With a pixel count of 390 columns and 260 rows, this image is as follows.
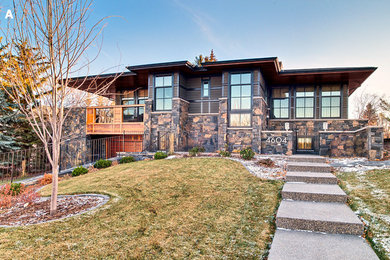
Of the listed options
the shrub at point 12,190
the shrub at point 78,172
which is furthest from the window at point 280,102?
the shrub at point 12,190

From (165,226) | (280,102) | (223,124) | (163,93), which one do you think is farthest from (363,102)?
(165,226)

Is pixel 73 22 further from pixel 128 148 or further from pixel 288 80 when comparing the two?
pixel 288 80

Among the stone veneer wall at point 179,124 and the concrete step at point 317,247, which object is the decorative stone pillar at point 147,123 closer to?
the stone veneer wall at point 179,124

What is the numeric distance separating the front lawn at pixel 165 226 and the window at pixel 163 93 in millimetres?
8881

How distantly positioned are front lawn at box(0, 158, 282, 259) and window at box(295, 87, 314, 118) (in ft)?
37.6

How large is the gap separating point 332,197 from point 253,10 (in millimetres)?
12323

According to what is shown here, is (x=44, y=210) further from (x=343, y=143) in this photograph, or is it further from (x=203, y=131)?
(x=343, y=143)

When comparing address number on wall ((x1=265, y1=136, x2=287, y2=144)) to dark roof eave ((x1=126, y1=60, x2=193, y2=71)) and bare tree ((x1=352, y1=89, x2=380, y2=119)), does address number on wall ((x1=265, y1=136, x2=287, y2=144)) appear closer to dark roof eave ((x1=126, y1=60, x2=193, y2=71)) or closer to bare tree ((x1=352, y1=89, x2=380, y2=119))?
dark roof eave ((x1=126, y1=60, x2=193, y2=71))

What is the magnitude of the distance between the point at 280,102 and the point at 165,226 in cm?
1479

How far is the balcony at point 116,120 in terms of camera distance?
15.0 meters

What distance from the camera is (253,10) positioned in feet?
44.5

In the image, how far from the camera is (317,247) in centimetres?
319

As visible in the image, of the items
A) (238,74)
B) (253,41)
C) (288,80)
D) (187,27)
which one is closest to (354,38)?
(288,80)

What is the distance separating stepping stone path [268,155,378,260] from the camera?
9.96ft
